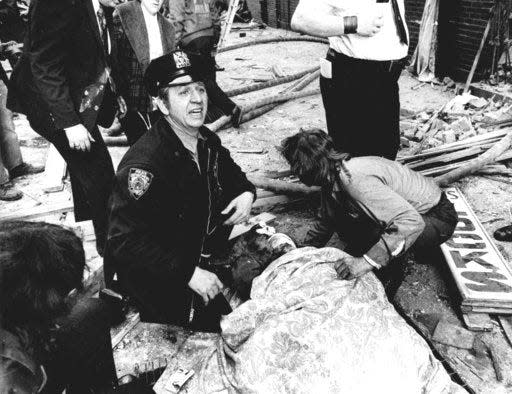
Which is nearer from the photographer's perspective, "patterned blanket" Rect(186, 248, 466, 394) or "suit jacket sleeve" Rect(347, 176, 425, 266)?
"patterned blanket" Rect(186, 248, 466, 394)

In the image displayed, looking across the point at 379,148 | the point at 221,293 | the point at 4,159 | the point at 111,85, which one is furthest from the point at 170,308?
the point at 4,159

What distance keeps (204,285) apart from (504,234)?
8.57ft

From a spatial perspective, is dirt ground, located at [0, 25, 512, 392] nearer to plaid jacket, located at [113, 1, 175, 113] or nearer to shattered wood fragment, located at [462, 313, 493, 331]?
shattered wood fragment, located at [462, 313, 493, 331]

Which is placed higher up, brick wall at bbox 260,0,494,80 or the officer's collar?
the officer's collar

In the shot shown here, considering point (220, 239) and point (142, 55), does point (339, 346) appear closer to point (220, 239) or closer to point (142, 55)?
point (220, 239)

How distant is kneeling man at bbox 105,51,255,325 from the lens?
8.44ft

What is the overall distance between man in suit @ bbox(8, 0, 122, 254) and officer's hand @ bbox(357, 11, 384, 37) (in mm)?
1839

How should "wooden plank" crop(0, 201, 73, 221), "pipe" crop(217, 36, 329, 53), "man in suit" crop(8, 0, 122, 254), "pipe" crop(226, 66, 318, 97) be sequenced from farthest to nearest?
"pipe" crop(217, 36, 329, 53) → "pipe" crop(226, 66, 318, 97) → "wooden plank" crop(0, 201, 73, 221) → "man in suit" crop(8, 0, 122, 254)

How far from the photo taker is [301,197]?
14.5 ft

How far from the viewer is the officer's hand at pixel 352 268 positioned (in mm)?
2521

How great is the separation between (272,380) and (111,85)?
246cm

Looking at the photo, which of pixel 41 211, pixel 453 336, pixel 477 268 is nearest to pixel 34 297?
pixel 453 336

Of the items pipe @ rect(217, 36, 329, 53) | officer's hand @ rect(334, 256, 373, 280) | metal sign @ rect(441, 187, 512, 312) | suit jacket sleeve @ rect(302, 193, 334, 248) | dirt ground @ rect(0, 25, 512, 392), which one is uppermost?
officer's hand @ rect(334, 256, 373, 280)

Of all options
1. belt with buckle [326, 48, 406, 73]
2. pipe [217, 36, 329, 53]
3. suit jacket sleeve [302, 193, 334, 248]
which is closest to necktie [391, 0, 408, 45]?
belt with buckle [326, 48, 406, 73]
